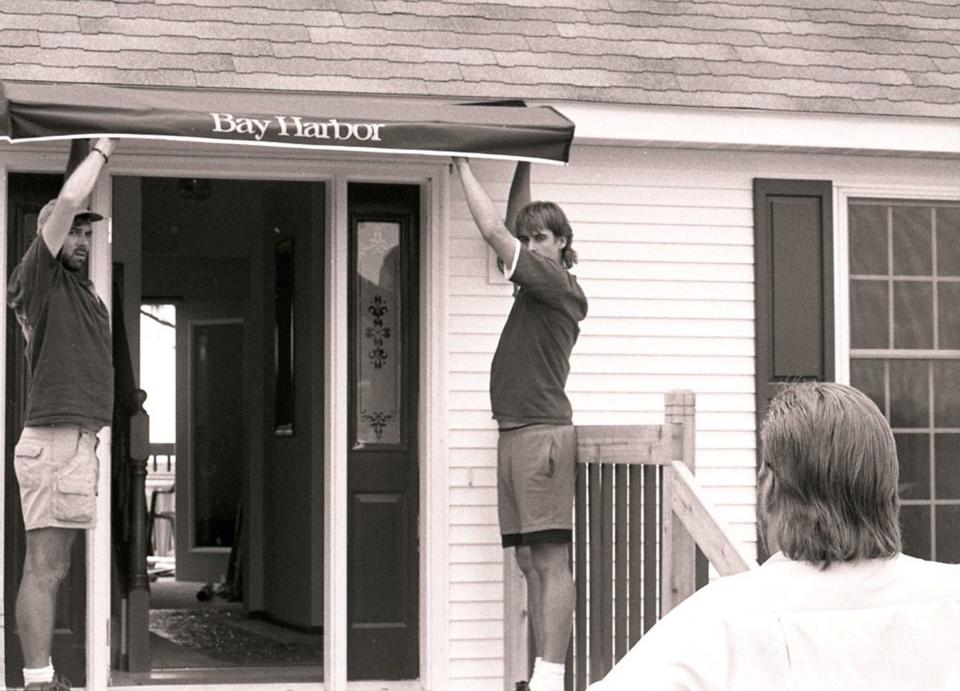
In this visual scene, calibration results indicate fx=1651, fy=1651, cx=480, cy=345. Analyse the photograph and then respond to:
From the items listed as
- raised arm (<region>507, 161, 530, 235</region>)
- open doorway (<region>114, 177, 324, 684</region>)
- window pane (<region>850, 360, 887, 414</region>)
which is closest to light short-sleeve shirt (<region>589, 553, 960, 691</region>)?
raised arm (<region>507, 161, 530, 235</region>)

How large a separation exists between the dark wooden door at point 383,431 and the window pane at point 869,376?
7.10 feet

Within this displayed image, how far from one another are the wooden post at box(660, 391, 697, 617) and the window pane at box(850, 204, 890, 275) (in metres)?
2.53

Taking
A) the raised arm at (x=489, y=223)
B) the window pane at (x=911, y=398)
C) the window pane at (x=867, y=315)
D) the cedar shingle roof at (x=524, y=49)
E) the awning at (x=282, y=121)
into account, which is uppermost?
the cedar shingle roof at (x=524, y=49)

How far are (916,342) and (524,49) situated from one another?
7.97ft

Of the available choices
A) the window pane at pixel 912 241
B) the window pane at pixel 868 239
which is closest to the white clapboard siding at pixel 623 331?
the window pane at pixel 868 239

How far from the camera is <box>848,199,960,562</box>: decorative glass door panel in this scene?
26.5 feet

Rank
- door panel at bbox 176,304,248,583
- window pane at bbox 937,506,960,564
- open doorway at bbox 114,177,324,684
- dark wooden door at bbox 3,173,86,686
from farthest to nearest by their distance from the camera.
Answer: door panel at bbox 176,304,248,583 → open doorway at bbox 114,177,324,684 → window pane at bbox 937,506,960,564 → dark wooden door at bbox 3,173,86,686

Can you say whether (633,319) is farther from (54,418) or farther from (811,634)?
(811,634)

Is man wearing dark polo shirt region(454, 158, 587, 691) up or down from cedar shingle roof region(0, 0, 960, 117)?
down

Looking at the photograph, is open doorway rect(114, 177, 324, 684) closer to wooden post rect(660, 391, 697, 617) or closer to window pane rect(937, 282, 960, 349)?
wooden post rect(660, 391, 697, 617)

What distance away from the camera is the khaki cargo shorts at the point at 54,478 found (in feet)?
20.4

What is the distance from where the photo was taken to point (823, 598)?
7.31 ft

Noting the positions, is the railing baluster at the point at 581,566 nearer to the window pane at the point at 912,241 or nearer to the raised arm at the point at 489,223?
the raised arm at the point at 489,223

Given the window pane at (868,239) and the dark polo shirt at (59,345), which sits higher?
the window pane at (868,239)
